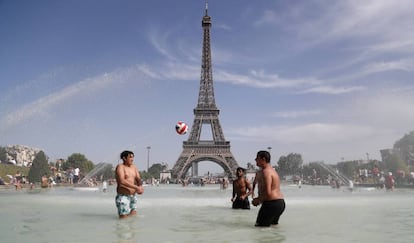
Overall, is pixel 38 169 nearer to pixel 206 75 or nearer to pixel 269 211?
pixel 206 75

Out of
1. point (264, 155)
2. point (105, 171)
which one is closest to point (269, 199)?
point (264, 155)

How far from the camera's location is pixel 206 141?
9200 cm

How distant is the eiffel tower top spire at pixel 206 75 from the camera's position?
96.2 meters

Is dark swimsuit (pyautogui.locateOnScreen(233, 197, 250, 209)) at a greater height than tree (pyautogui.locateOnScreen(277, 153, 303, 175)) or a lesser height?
lesser

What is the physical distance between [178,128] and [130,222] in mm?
32458

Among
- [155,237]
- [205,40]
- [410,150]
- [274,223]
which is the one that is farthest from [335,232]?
[410,150]

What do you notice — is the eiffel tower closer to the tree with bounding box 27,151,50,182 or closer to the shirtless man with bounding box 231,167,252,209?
the tree with bounding box 27,151,50,182

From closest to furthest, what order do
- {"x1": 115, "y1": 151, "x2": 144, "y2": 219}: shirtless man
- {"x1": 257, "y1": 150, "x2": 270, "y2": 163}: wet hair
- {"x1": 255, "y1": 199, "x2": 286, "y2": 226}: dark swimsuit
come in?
{"x1": 255, "y1": 199, "x2": 286, "y2": 226}: dark swimsuit, {"x1": 257, "y1": 150, "x2": 270, "y2": 163}: wet hair, {"x1": 115, "y1": 151, "x2": 144, "y2": 219}: shirtless man

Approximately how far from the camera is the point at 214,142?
299ft

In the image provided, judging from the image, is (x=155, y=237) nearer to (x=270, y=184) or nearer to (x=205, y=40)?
(x=270, y=184)

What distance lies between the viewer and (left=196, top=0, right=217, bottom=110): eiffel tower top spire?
96250 millimetres

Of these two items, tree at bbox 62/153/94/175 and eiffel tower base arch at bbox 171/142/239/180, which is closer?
eiffel tower base arch at bbox 171/142/239/180

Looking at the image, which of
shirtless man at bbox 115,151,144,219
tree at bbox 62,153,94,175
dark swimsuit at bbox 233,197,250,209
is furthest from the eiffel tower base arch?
shirtless man at bbox 115,151,144,219

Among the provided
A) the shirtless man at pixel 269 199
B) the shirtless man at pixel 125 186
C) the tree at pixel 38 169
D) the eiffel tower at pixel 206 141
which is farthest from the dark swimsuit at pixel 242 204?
the eiffel tower at pixel 206 141
